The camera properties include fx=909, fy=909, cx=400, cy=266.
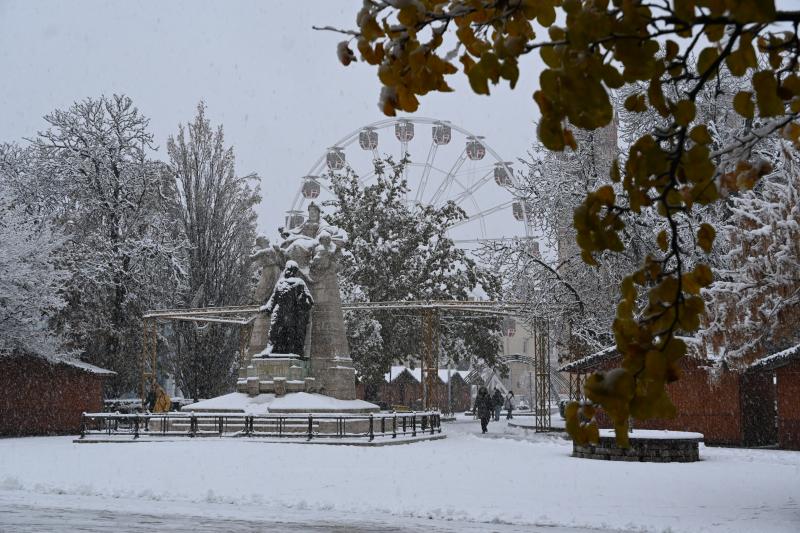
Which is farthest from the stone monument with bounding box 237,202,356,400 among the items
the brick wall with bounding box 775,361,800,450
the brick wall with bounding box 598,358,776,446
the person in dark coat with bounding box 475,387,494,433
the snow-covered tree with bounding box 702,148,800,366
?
the snow-covered tree with bounding box 702,148,800,366

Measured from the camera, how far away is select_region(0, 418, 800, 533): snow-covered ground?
33.9 feet

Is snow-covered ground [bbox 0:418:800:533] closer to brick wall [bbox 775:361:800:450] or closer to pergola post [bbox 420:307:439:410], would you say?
brick wall [bbox 775:361:800:450]

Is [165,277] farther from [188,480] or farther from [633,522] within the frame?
[633,522]

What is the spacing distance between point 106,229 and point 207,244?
5.51 m

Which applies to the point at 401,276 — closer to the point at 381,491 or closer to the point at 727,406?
the point at 727,406

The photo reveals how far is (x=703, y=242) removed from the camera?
10.7 ft

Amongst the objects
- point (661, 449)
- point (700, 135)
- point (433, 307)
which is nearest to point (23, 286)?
point (433, 307)

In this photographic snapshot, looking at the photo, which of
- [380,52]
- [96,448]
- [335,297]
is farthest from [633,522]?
[335,297]

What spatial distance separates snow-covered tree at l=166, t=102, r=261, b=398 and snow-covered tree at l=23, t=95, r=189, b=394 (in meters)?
1.94

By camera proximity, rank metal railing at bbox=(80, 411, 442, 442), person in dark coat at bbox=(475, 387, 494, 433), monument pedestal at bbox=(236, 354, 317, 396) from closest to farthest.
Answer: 1. metal railing at bbox=(80, 411, 442, 442)
2. monument pedestal at bbox=(236, 354, 317, 396)
3. person in dark coat at bbox=(475, 387, 494, 433)

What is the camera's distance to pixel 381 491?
43.5 ft

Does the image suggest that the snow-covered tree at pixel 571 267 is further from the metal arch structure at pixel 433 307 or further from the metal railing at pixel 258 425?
the metal railing at pixel 258 425

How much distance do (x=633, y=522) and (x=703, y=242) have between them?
7698 mm

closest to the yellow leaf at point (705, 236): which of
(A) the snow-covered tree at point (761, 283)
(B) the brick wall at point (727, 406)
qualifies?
(A) the snow-covered tree at point (761, 283)
